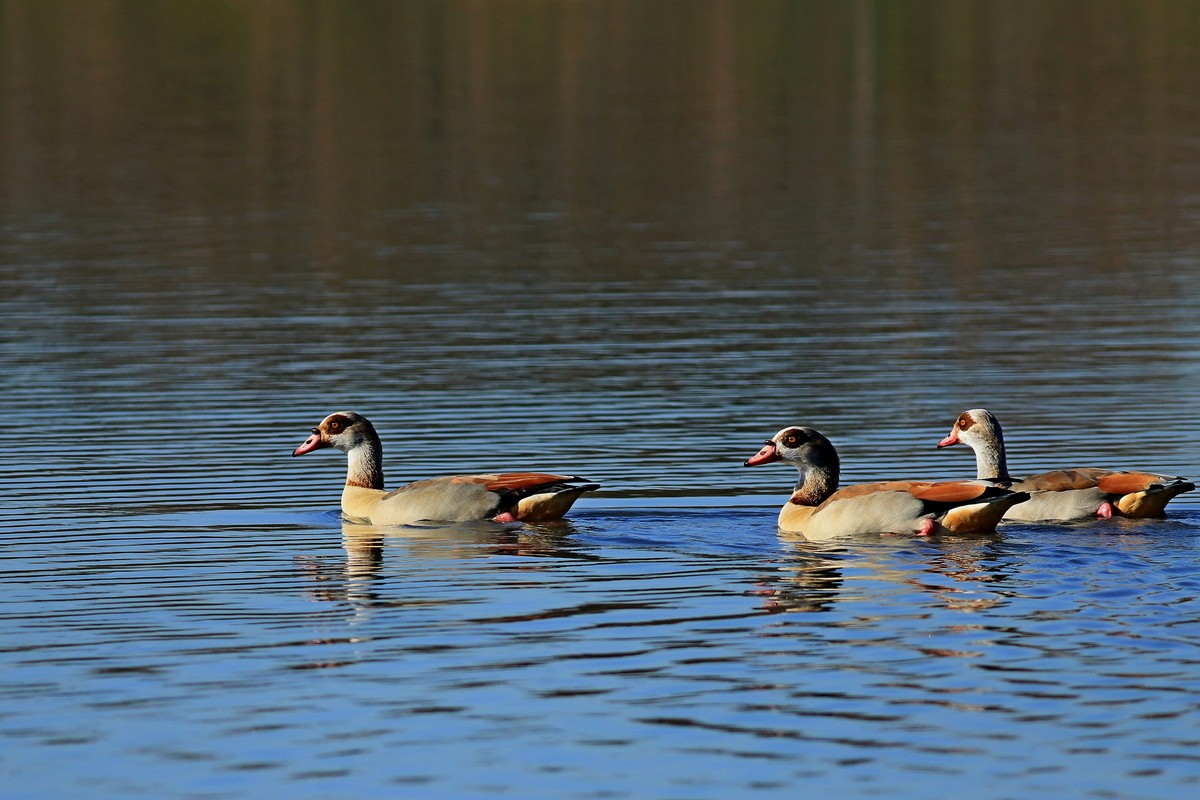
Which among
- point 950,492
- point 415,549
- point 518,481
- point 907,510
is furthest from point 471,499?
point 950,492

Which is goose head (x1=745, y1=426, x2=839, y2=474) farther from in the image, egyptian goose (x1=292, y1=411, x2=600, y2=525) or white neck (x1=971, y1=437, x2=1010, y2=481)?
egyptian goose (x1=292, y1=411, x2=600, y2=525)

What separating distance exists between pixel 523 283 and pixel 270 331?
21.6 ft

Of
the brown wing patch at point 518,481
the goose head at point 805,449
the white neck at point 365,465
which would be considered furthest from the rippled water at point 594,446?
the white neck at point 365,465

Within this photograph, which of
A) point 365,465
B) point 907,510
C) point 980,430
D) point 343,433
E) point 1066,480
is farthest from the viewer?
point 343,433

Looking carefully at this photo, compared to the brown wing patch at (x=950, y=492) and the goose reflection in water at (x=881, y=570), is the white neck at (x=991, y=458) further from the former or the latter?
the goose reflection in water at (x=881, y=570)

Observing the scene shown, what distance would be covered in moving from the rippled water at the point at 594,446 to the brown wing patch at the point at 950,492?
1.46 ft

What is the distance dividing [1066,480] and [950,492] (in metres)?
1.25

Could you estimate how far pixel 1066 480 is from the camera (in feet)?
60.4

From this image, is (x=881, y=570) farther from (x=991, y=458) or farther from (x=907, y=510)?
(x=991, y=458)

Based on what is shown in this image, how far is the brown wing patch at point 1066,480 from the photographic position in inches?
722

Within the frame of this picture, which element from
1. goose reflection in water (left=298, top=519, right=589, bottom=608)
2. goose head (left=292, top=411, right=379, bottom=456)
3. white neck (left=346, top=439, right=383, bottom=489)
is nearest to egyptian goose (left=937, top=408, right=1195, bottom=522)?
goose reflection in water (left=298, top=519, right=589, bottom=608)

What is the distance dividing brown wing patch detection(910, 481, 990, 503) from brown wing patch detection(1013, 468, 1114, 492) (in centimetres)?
87

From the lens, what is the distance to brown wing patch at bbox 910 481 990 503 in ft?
58.1

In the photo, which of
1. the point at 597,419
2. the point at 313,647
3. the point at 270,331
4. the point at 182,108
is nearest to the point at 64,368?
the point at 270,331
